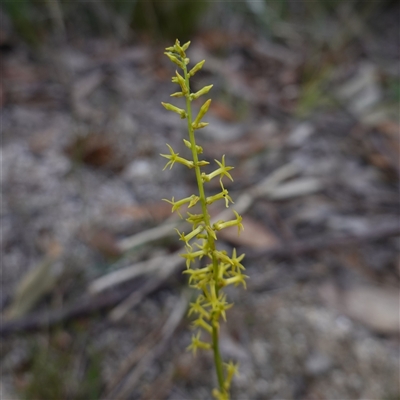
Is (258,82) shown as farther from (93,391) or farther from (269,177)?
(93,391)

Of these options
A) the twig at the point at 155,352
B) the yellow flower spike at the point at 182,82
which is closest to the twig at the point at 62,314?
the twig at the point at 155,352

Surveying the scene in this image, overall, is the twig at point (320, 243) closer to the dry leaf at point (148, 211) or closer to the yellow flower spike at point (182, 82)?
the dry leaf at point (148, 211)

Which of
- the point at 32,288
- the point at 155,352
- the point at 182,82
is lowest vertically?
the point at 155,352

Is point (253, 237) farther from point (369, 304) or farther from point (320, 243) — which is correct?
point (369, 304)

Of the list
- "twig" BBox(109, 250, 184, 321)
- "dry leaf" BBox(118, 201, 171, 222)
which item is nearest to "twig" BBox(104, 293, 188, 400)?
"twig" BBox(109, 250, 184, 321)

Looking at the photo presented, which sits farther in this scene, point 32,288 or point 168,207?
point 168,207

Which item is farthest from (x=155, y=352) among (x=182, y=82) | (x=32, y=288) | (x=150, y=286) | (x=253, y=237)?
(x=182, y=82)

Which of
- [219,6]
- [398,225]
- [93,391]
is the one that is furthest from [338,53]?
[93,391]

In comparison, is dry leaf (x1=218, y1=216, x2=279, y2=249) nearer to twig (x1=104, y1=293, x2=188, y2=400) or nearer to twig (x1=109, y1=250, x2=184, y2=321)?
twig (x1=109, y1=250, x2=184, y2=321)
